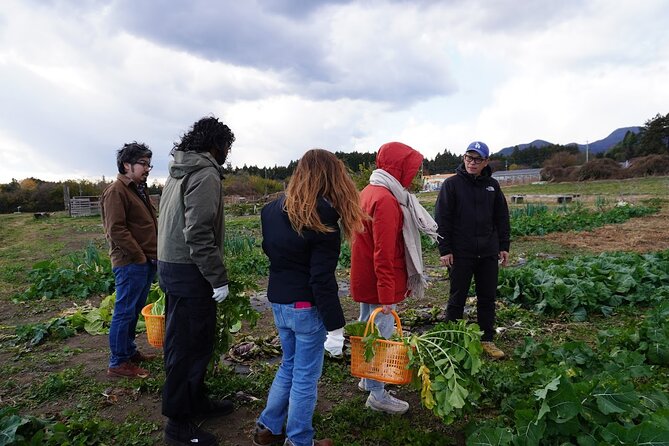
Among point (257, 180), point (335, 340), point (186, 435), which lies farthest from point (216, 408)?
point (257, 180)

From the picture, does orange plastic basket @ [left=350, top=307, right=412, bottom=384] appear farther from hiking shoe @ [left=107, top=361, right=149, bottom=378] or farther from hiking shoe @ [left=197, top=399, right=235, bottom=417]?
hiking shoe @ [left=107, top=361, right=149, bottom=378]

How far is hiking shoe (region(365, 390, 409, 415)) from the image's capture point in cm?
291

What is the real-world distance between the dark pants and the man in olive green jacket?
2.19 meters

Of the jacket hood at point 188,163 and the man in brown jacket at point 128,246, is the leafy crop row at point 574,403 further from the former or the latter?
the man in brown jacket at point 128,246

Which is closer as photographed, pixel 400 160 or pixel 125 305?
pixel 400 160

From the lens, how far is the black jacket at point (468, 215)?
3826 mm

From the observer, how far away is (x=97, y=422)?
111 inches

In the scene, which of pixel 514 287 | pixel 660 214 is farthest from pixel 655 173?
pixel 514 287

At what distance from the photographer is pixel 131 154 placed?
3631 millimetres

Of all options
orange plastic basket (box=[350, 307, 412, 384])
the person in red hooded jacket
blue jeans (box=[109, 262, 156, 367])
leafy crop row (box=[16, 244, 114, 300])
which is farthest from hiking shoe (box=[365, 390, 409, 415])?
leafy crop row (box=[16, 244, 114, 300])

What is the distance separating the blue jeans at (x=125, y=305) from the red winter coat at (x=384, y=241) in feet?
6.12

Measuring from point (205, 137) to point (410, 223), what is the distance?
4.72 ft

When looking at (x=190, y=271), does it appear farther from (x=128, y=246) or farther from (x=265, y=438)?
(x=128, y=246)

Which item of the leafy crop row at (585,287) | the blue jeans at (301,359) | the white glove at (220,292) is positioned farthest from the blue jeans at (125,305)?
the leafy crop row at (585,287)
